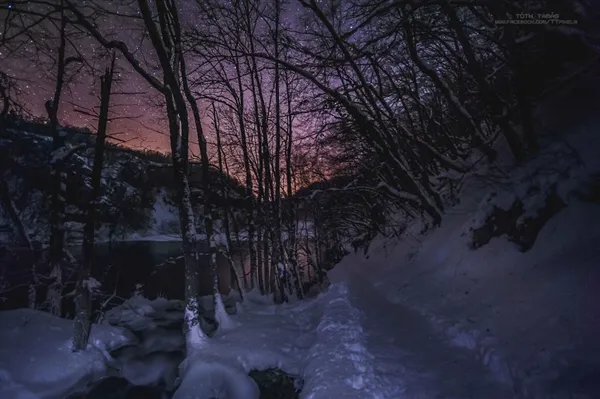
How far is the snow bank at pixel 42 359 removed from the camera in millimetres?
6652

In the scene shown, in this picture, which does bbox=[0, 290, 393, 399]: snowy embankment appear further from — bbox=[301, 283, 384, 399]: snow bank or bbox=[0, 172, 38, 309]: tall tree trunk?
bbox=[0, 172, 38, 309]: tall tree trunk

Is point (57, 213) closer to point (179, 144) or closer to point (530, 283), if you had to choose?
point (179, 144)

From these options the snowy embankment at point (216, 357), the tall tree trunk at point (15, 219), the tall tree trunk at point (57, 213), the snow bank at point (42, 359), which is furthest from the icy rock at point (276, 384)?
the tall tree trunk at point (15, 219)

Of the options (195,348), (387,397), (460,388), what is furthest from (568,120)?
(195,348)

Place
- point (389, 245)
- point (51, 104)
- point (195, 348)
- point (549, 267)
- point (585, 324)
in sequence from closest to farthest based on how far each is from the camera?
point (585, 324), point (549, 267), point (195, 348), point (51, 104), point (389, 245)

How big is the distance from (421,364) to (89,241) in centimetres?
831

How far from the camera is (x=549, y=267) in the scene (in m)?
4.93

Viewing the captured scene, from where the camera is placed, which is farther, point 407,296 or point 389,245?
point 389,245

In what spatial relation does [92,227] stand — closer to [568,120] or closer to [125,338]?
[125,338]

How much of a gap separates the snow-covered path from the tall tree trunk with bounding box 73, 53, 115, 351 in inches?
277

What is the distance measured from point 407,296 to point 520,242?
10.8 feet

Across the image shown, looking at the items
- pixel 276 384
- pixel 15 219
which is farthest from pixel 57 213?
pixel 276 384

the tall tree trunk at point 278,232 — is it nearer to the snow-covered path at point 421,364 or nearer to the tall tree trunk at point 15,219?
the snow-covered path at point 421,364

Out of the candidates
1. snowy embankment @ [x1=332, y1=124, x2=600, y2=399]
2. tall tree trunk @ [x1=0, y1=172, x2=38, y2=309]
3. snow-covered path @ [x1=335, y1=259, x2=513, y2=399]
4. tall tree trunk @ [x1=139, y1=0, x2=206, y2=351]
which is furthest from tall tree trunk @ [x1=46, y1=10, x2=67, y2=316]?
snowy embankment @ [x1=332, y1=124, x2=600, y2=399]
